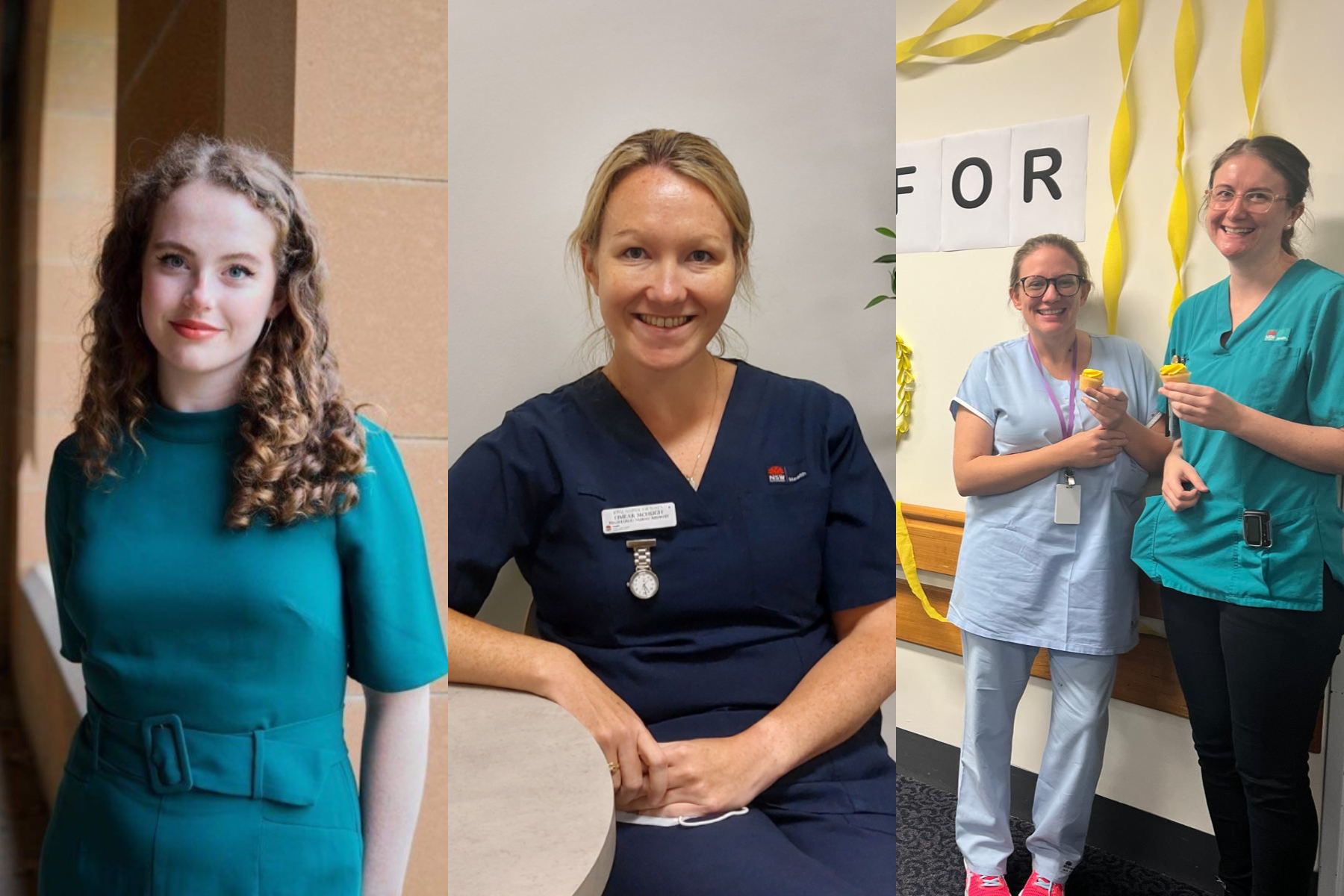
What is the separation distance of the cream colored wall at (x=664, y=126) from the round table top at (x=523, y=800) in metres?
0.12

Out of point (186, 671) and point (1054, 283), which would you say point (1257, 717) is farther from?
point (186, 671)

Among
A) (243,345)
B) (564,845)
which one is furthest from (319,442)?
(564,845)

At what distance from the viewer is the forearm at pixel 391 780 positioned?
1.03m

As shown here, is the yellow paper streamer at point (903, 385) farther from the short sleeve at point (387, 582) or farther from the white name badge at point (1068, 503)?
the short sleeve at point (387, 582)

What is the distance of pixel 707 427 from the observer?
1184mm

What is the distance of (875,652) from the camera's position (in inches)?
48.8

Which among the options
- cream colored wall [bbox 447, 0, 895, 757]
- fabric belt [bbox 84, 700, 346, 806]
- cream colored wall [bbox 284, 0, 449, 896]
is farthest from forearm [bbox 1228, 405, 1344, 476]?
fabric belt [bbox 84, 700, 346, 806]

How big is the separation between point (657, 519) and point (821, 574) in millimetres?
215

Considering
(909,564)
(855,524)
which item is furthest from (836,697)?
(909,564)

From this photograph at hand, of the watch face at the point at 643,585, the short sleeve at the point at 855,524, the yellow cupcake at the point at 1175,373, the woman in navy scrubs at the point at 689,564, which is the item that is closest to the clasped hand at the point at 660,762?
the woman in navy scrubs at the point at 689,564

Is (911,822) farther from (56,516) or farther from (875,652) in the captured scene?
(56,516)

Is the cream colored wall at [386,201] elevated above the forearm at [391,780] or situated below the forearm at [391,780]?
above

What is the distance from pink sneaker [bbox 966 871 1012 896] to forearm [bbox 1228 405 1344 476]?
76 centimetres

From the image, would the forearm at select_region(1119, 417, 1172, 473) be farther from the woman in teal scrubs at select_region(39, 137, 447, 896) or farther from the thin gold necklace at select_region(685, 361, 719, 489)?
the woman in teal scrubs at select_region(39, 137, 447, 896)
